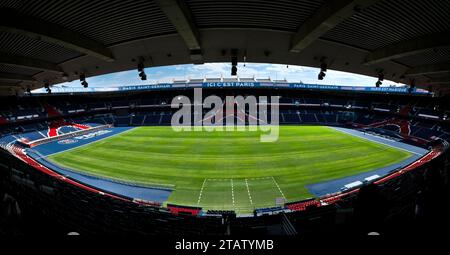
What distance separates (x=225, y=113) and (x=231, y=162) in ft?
82.1

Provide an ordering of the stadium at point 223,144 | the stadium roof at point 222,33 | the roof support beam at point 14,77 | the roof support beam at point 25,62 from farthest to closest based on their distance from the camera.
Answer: the roof support beam at point 14,77 < the roof support beam at point 25,62 < the stadium at point 223,144 < the stadium roof at point 222,33

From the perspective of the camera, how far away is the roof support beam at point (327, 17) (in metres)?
4.00

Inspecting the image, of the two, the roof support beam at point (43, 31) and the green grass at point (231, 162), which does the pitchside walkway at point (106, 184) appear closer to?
the green grass at point (231, 162)

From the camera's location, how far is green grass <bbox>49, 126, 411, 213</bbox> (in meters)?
13.9

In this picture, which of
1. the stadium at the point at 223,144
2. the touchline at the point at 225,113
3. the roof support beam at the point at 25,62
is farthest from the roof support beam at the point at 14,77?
the touchline at the point at 225,113

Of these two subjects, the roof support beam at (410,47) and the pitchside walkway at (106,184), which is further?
the pitchside walkway at (106,184)

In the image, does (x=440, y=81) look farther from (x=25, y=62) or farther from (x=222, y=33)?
(x=25, y=62)

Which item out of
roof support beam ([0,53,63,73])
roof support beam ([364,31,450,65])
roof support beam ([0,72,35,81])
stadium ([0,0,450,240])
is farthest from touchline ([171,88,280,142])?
roof support beam ([364,31,450,65])

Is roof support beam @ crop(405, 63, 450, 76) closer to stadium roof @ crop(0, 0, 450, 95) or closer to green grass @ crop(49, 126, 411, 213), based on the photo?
stadium roof @ crop(0, 0, 450, 95)

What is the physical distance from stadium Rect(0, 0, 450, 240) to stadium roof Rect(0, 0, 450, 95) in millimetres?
40

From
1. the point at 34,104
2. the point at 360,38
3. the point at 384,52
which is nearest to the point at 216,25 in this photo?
the point at 360,38

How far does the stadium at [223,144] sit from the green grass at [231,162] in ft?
0.53
